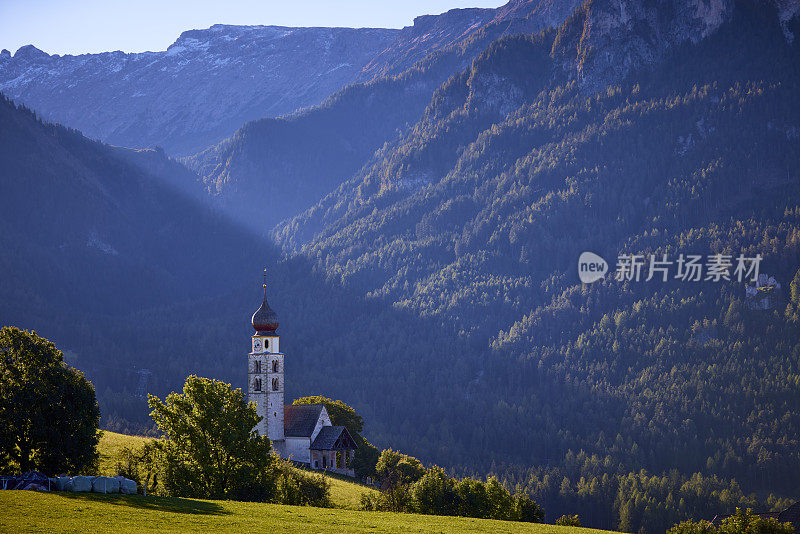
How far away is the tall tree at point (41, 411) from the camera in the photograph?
75.4 metres

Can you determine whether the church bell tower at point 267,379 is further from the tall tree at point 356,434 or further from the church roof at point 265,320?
the tall tree at point 356,434

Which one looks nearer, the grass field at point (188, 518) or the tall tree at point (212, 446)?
the grass field at point (188, 518)

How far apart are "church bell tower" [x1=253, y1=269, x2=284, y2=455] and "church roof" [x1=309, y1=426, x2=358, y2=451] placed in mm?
5064

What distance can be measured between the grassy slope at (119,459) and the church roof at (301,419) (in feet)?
46.1

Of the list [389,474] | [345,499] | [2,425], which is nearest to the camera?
[2,425]

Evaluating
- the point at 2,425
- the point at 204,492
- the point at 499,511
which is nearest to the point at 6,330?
the point at 2,425

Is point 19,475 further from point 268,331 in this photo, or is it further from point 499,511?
point 268,331

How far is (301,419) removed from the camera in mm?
136375

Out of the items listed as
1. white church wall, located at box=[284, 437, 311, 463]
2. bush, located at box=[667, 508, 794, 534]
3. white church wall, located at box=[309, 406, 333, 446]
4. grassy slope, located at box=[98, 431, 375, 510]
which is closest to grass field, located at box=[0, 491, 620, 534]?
bush, located at box=[667, 508, 794, 534]

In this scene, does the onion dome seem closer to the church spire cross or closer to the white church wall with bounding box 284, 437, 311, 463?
the church spire cross

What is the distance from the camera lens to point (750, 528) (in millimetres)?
73375

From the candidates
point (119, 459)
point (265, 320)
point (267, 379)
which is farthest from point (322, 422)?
point (119, 459)

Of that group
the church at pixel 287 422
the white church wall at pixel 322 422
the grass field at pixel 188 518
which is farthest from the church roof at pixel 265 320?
the grass field at pixel 188 518

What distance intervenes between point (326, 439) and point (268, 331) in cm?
1662
